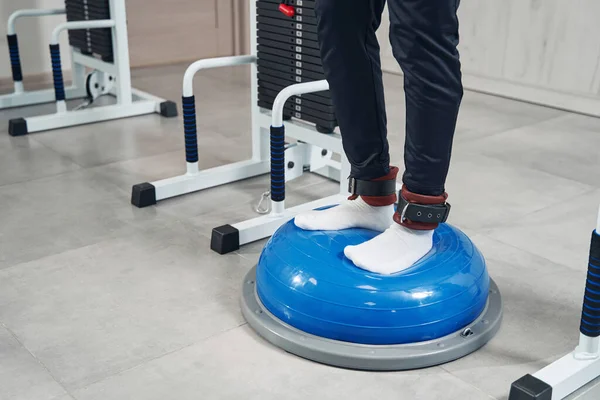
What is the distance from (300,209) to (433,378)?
3.18ft

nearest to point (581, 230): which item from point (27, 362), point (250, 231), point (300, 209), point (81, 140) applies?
point (300, 209)

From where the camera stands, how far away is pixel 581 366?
152 centimetres

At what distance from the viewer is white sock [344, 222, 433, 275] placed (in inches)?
65.2

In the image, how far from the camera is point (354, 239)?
1788 mm

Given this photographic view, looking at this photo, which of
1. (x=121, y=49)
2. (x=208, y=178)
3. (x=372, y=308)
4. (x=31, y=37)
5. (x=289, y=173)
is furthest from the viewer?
(x=31, y=37)

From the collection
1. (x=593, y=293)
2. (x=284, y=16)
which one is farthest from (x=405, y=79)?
(x=284, y=16)

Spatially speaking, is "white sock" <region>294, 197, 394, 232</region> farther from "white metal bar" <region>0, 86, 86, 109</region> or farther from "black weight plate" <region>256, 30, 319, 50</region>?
"white metal bar" <region>0, 86, 86, 109</region>

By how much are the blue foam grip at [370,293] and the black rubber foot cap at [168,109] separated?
218cm

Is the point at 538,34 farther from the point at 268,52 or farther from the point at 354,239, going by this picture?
the point at 354,239

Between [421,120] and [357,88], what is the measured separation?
0.24 metres

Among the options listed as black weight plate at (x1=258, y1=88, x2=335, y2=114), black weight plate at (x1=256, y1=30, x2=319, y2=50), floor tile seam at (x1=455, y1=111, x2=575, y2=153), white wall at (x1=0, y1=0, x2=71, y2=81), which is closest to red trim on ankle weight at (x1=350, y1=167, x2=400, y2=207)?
black weight plate at (x1=258, y1=88, x2=335, y2=114)

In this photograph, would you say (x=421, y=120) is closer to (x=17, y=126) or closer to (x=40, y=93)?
(x=17, y=126)

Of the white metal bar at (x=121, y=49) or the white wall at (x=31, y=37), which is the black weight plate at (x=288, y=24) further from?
the white wall at (x=31, y=37)

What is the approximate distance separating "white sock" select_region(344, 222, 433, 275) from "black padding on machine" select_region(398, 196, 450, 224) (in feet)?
0.21
